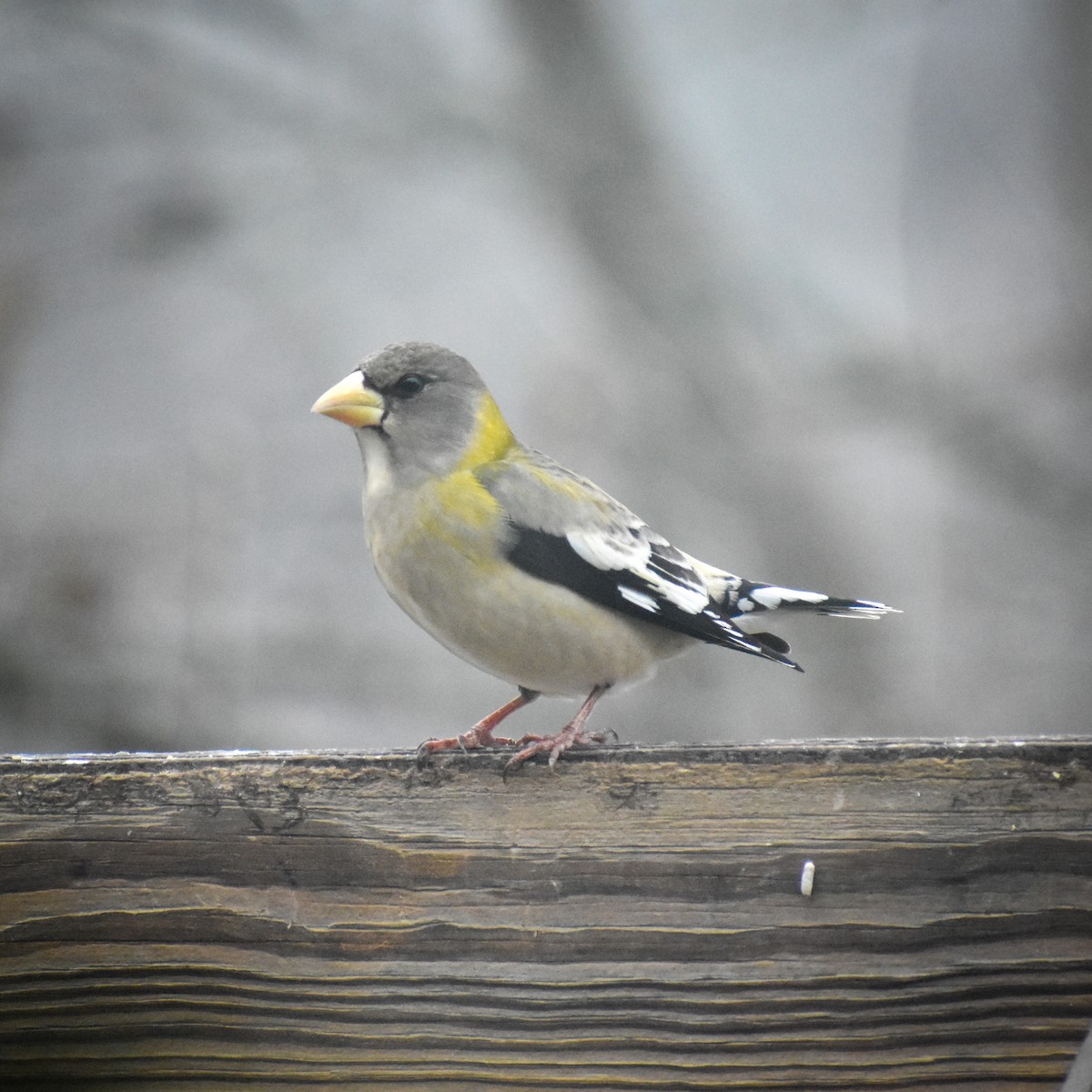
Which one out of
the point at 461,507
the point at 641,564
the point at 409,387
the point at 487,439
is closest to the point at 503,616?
the point at 461,507

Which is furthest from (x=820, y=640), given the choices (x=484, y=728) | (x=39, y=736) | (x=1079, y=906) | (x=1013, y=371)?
(x=1079, y=906)

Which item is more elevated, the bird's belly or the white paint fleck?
the bird's belly

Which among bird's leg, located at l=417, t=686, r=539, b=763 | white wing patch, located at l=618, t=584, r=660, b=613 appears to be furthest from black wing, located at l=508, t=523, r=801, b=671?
bird's leg, located at l=417, t=686, r=539, b=763

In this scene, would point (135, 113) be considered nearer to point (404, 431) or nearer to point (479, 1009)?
point (404, 431)

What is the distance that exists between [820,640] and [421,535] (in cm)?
276

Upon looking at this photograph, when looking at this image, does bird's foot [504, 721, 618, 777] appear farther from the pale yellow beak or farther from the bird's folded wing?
the pale yellow beak

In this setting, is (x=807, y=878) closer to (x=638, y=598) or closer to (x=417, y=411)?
(x=638, y=598)

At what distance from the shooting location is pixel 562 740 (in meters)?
2.59

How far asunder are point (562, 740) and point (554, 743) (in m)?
0.22

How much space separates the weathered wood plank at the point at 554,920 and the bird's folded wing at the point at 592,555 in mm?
994

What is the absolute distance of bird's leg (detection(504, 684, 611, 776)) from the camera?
2213mm

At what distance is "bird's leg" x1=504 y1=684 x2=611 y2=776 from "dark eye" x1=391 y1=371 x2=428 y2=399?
2.90ft

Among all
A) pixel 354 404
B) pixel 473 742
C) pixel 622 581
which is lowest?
pixel 473 742

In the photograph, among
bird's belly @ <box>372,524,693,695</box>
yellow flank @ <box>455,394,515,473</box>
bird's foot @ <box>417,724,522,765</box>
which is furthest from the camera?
yellow flank @ <box>455,394,515,473</box>
